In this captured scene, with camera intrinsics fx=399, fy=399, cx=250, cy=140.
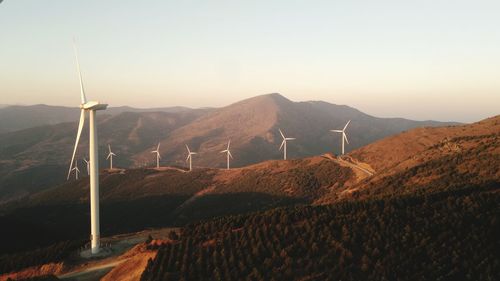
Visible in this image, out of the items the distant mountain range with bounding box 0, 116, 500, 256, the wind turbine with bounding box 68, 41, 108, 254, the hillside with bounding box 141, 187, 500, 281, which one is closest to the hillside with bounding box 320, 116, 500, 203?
the distant mountain range with bounding box 0, 116, 500, 256

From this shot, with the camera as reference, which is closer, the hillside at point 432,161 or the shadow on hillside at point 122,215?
the hillside at point 432,161

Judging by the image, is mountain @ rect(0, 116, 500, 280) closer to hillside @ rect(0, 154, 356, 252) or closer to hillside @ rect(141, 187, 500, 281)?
hillside @ rect(141, 187, 500, 281)

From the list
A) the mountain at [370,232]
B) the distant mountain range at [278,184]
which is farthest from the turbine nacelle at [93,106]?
the distant mountain range at [278,184]

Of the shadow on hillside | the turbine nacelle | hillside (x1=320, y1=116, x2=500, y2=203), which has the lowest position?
the shadow on hillside

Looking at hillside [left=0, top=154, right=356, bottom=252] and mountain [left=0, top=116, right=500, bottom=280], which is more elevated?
mountain [left=0, top=116, right=500, bottom=280]

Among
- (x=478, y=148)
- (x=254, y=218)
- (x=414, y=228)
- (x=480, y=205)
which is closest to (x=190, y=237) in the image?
(x=254, y=218)

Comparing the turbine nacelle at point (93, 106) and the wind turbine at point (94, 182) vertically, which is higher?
the turbine nacelle at point (93, 106)

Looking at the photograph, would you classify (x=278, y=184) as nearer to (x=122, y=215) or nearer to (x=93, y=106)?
(x=122, y=215)

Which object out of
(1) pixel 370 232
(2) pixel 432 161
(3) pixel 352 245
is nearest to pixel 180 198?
(2) pixel 432 161

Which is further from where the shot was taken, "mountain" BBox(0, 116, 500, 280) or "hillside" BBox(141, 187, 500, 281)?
"mountain" BBox(0, 116, 500, 280)

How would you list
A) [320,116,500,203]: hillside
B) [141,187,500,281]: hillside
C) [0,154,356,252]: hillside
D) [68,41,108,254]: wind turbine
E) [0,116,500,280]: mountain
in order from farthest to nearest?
[0,154,356,252]: hillside
[320,116,500,203]: hillside
[68,41,108,254]: wind turbine
[0,116,500,280]: mountain
[141,187,500,281]: hillside

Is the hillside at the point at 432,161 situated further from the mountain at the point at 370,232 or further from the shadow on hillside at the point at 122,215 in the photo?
the shadow on hillside at the point at 122,215
